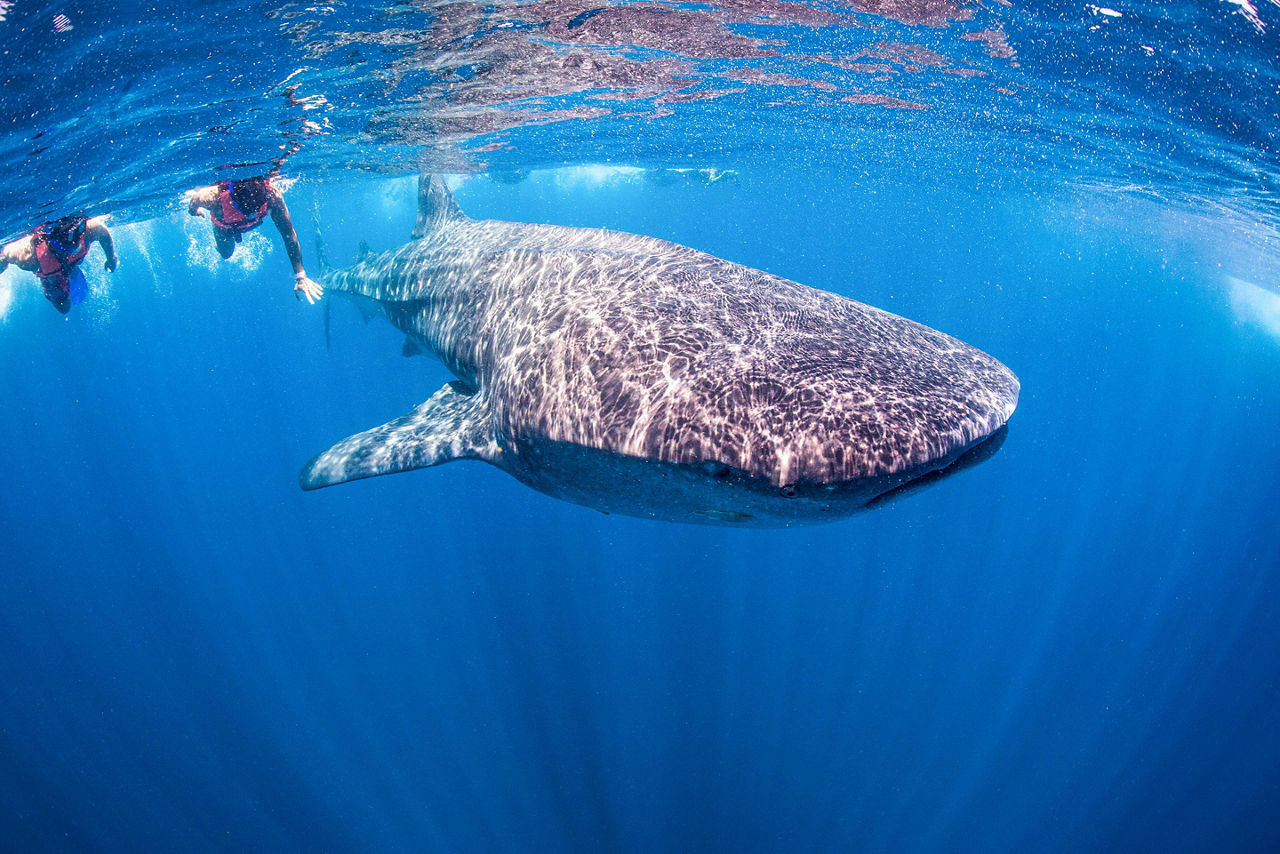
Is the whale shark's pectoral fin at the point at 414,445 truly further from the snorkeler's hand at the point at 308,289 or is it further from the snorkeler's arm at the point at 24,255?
the snorkeler's arm at the point at 24,255

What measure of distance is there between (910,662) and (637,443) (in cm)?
1942

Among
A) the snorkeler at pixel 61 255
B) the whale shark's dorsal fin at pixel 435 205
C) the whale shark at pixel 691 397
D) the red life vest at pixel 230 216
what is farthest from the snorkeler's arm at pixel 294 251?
the whale shark at pixel 691 397

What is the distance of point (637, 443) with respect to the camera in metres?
2.62

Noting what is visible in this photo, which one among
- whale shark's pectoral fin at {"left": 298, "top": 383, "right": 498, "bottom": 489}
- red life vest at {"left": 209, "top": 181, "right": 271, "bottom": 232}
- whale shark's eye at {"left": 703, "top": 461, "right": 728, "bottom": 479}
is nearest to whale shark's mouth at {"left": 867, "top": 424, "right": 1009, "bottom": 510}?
whale shark's eye at {"left": 703, "top": 461, "right": 728, "bottom": 479}

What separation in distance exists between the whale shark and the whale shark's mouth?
1 cm

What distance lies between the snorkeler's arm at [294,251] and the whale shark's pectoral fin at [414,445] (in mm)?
5709

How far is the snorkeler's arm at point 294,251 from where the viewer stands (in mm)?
9531

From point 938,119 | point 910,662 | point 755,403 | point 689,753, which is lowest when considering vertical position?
point 910,662

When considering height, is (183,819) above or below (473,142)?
below

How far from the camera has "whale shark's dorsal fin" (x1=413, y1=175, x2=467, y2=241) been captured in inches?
329

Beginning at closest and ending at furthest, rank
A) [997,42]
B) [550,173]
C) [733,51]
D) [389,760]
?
[997,42], [733,51], [389,760], [550,173]

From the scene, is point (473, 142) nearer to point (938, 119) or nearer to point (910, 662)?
point (938, 119)

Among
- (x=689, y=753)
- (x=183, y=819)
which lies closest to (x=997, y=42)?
(x=689, y=753)

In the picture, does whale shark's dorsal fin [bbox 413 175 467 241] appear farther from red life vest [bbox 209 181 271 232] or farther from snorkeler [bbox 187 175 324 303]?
red life vest [bbox 209 181 271 232]
